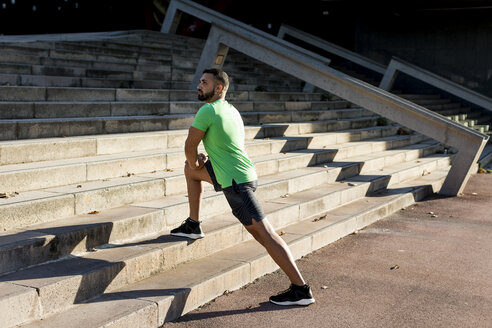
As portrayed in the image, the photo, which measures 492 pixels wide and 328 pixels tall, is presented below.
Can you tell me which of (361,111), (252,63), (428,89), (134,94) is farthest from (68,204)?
(428,89)

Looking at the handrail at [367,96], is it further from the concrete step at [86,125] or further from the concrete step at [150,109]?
the concrete step at [86,125]

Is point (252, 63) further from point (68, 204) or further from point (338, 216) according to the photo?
point (68, 204)

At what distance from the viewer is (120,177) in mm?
6605

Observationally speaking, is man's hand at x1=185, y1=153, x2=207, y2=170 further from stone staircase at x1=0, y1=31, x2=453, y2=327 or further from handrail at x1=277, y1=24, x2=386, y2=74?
handrail at x1=277, y1=24, x2=386, y2=74

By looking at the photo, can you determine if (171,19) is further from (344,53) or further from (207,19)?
(344,53)

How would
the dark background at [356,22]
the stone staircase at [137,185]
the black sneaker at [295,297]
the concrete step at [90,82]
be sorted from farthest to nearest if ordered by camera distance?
the dark background at [356,22] → the concrete step at [90,82] → the black sneaker at [295,297] → the stone staircase at [137,185]

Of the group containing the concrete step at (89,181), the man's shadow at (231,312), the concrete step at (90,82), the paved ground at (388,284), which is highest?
the concrete step at (90,82)

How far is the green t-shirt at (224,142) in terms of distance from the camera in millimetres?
4668

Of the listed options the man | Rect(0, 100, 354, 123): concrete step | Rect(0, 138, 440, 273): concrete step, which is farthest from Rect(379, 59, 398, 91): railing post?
the man

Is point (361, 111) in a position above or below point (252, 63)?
below

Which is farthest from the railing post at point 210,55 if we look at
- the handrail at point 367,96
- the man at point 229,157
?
the man at point 229,157

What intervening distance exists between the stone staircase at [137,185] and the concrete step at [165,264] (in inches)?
0.5

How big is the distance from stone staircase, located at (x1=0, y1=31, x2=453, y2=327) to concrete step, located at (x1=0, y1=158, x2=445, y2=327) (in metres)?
0.01

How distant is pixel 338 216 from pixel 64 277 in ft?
13.9
